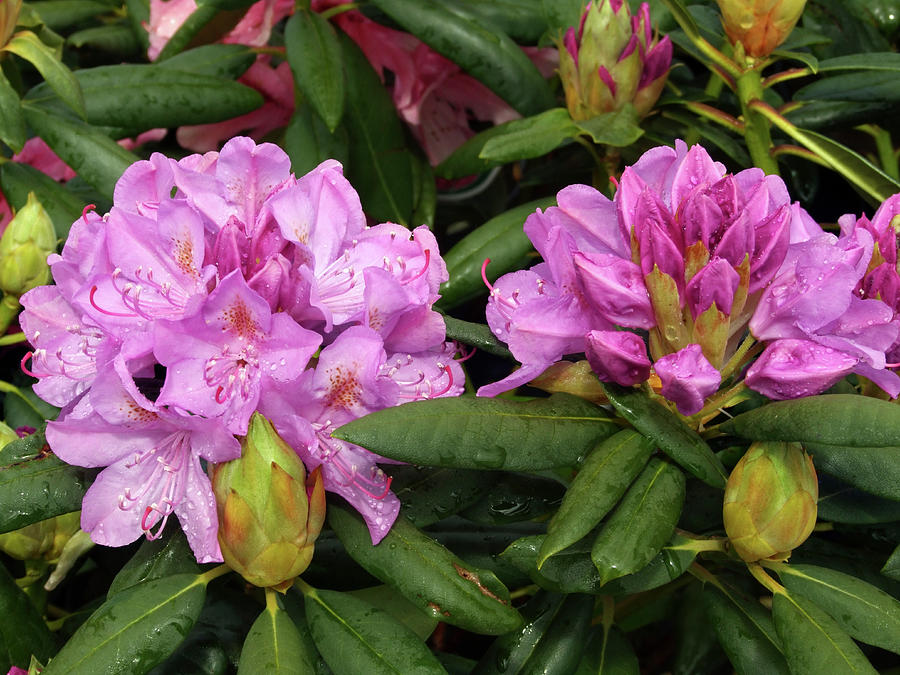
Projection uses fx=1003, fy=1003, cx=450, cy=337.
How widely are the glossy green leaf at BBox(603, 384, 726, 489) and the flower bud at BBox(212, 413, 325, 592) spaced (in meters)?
0.25

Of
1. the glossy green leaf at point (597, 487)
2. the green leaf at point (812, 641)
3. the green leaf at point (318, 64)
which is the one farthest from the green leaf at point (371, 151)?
the green leaf at point (812, 641)

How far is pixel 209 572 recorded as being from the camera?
2.66 feet

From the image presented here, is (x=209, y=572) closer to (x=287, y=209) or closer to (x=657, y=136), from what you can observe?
(x=287, y=209)

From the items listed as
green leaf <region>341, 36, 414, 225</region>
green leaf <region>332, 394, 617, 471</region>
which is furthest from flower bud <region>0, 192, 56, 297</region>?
green leaf <region>332, 394, 617, 471</region>

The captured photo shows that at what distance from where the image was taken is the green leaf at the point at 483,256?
118 cm

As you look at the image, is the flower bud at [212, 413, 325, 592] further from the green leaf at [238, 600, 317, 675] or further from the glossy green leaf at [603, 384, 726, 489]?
the glossy green leaf at [603, 384, 726, 489]

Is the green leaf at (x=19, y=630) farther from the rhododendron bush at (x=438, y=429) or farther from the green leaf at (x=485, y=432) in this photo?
the green leaf at (x=485, y=432)

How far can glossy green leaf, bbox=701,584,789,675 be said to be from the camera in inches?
32.6

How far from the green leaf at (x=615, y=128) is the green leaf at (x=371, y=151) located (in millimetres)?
324

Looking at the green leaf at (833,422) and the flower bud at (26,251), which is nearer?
the green leaf at (833,422)

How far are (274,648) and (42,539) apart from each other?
0.37 metres

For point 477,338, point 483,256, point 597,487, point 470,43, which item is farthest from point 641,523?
point 470,43

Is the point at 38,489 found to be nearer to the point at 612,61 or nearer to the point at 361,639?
the point at 361,639

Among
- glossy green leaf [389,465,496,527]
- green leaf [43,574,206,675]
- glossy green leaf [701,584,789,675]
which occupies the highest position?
glossy green leaf [389,465,496,527]
